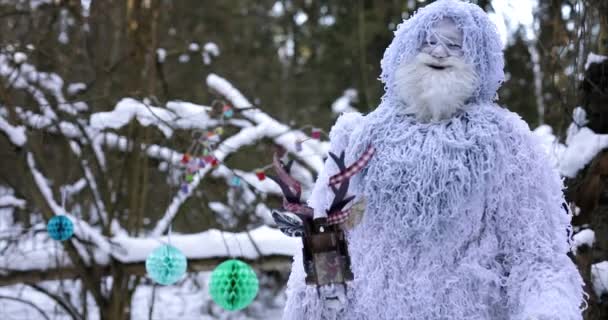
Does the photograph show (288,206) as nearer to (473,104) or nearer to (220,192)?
(473,104)

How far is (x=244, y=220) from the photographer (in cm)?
530

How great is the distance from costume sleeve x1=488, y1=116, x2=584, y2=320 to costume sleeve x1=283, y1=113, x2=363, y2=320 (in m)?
0.45

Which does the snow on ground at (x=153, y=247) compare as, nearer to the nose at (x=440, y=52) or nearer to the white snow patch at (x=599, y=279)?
the white snow patch at (x=599, y=279)

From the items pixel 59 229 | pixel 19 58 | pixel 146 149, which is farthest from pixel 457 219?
pixel 19 58

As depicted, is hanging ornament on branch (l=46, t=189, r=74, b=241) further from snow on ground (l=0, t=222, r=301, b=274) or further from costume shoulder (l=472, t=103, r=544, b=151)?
costume shoulder (l=472, t=103, r=544, b=151)

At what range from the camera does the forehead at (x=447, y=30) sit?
2.02 meters

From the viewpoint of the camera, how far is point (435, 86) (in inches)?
77.0

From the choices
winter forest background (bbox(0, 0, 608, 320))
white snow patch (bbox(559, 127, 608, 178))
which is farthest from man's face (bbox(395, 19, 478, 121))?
white snow patch (bbox(559, 127, 608, 178))

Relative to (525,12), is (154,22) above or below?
above

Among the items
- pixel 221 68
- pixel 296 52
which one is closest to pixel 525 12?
pixel 221 68

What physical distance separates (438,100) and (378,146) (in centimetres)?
21

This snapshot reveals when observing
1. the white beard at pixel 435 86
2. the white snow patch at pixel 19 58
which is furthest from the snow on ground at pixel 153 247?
the white beard at pixel 435 86

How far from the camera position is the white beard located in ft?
6.42

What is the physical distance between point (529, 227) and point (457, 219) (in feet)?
0.60
